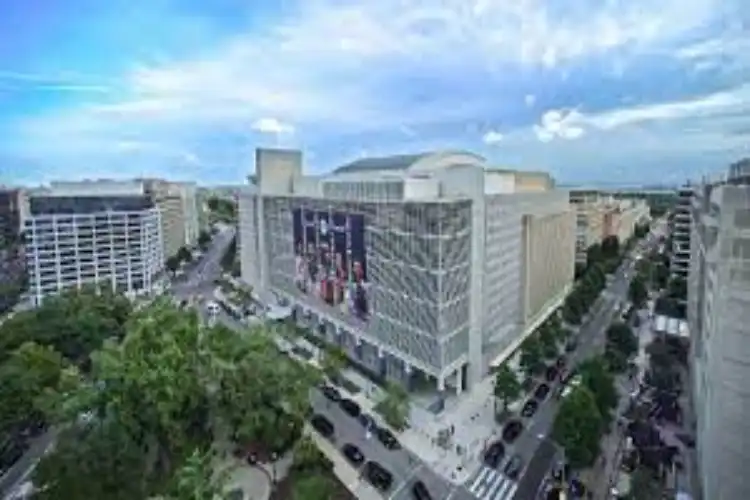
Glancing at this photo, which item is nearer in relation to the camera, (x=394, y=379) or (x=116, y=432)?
(x=116, y=432)

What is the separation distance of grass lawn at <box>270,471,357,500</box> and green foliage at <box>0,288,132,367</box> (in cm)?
2523

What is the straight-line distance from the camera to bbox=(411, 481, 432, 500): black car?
2869cm

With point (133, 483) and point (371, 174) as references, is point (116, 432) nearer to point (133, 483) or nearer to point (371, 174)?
point (133, 483)

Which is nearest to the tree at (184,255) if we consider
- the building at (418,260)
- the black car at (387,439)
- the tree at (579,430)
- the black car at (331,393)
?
the building at (418,260)

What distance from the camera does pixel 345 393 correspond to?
42.8 meters

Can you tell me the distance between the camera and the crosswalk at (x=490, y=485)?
28.9 metres

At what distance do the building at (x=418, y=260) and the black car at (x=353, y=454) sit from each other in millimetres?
8806

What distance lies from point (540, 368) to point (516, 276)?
10724 millimetres

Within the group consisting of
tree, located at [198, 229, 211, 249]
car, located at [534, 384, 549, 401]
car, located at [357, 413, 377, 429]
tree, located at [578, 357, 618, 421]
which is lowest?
car, located at [357, 413, 377, 429]

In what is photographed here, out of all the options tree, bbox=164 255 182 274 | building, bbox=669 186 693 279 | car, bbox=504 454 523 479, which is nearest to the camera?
car, bbox=504 454 523 479

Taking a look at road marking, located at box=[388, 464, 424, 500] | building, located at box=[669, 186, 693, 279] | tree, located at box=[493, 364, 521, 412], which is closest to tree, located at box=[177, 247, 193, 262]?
tree, located at box=[493, 364, 521, 412]

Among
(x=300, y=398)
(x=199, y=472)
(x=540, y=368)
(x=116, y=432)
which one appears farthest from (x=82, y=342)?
(x=540, y=368)

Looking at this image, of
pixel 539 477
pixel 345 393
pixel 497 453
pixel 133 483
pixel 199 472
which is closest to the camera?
pixel 199 472

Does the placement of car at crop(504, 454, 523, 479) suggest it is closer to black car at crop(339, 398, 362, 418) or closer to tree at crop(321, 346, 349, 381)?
black car at crop(339, 398, 362, 418)
